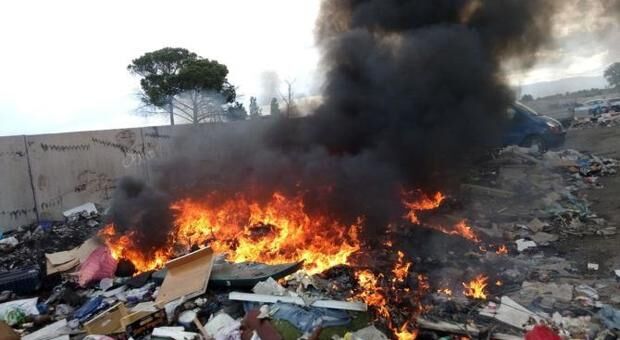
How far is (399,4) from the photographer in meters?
9.60

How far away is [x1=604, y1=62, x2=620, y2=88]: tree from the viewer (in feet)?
168

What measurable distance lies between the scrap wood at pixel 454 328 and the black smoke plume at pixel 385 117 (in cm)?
288

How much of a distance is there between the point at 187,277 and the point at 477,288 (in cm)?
390

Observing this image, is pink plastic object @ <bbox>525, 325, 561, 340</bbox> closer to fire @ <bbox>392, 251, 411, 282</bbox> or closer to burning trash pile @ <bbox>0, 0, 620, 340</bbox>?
burning trash pile @ <bbox>0, 0, 620, 340</bbox>

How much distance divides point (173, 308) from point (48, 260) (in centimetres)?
328

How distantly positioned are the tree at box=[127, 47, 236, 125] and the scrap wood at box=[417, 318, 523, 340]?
25.2m

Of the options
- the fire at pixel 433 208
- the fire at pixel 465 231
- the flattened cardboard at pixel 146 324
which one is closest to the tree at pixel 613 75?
the fire at pixel 433 208

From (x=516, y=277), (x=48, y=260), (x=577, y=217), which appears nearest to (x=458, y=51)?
(x=577, y=217)

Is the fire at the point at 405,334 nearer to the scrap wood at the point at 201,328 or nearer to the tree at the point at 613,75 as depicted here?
the scrap wood at the point at 201,328

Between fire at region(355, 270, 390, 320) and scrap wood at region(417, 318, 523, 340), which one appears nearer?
scrap wood at region(417, 318, 523, 340)

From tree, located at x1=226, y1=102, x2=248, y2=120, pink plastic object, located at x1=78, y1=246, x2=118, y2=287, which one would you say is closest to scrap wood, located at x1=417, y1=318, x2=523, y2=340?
pink plastic object, located at x1=78, y1=246, x2=118, y2=287

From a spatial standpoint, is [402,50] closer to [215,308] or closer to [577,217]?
[577,217]

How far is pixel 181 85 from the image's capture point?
2803 centimetres

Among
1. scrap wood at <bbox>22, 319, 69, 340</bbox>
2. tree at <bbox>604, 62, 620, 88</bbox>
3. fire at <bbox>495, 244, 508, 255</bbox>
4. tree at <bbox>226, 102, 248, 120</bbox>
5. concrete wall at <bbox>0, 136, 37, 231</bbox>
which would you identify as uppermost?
tree at <bbox>604, 62, 620, 88</bbox>
